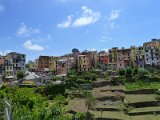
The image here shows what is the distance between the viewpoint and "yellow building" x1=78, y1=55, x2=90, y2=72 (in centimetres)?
9194

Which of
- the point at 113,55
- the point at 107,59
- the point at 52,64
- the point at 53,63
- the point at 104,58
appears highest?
the point at 113,55

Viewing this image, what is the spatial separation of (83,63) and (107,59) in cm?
730

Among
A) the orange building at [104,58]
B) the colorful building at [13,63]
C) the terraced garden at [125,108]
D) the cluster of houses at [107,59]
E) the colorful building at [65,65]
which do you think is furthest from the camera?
the colorful building at [65,65]

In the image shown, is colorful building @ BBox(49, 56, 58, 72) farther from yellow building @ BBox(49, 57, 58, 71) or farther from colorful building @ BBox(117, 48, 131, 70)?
colorful building @ BBox(117, 48, 131, 70)

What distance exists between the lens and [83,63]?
92.4 m

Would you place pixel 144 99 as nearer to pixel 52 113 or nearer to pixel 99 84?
pixel 52 113

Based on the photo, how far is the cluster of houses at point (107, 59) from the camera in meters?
83.1

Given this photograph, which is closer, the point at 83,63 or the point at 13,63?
the point at 13,63

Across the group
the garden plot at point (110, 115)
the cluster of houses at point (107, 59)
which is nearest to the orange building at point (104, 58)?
the cluster of houses at point (107, 59)

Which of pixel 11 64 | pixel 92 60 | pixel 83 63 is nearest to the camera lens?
pixel 11 64

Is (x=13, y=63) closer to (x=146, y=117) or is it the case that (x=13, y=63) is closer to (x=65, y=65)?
(x=65, y=65)

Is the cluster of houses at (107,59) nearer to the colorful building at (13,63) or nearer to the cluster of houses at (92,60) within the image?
the cluster of houses at (92,60)

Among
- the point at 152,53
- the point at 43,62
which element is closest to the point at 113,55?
the point at 152,53

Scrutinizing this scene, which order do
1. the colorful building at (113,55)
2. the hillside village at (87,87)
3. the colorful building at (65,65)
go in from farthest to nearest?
the colorful building at (65,65) → the colorful building at (113,55) → the hillside village at (87,87)
